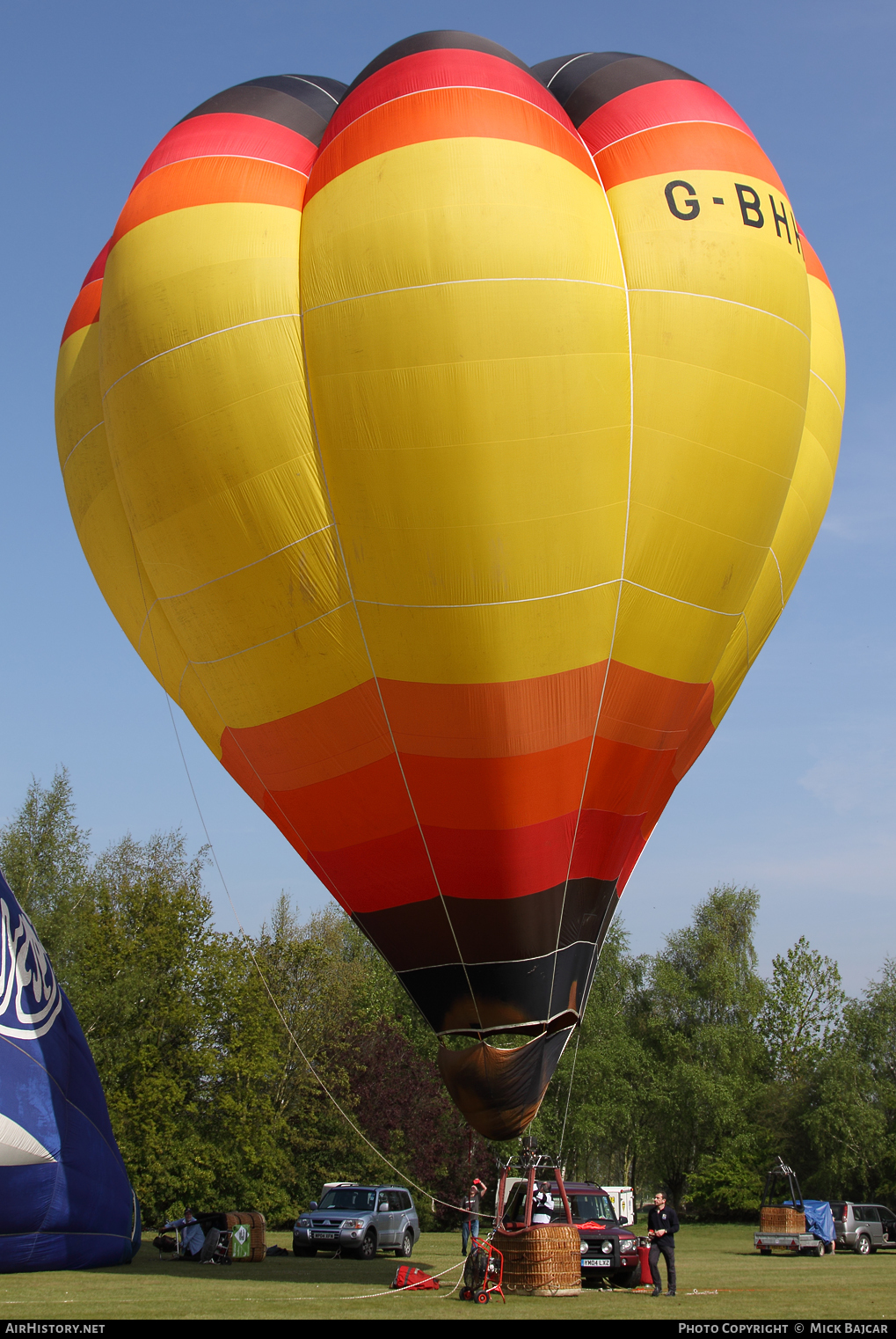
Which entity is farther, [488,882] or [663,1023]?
[663,1023]

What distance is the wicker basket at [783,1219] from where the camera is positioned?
838 inches

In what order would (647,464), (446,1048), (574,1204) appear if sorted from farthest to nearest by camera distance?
(574,1204)
(446,1048)
(647,464)

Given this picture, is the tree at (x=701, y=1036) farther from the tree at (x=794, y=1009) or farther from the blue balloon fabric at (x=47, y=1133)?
the blue balloon fabric at (x=47, y=1133)

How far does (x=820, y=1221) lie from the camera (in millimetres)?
21250

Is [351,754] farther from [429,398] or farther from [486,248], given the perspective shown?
[486,248]

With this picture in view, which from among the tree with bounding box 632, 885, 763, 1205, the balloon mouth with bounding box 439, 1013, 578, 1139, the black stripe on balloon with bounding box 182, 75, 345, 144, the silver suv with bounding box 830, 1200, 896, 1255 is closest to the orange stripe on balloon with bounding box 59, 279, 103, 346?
the black stripe on balloon with bounding box 182, 75, 345, 144

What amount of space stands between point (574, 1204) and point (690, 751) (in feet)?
22.5

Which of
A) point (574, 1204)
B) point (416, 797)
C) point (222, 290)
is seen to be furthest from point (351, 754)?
point (574, 1204)

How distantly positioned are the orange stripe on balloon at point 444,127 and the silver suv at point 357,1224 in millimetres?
14749

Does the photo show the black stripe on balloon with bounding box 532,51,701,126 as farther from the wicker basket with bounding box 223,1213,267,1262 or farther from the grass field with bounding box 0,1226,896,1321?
the wicker basket with bounding box 223,1213,267,1262

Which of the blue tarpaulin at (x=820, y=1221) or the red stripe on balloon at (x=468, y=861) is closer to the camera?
the red stripe on balloon at (x=468, y=861)

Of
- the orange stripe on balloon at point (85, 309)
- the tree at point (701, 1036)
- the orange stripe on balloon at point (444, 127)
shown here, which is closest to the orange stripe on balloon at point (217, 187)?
the orange stripe on balloon at point (444, 127)

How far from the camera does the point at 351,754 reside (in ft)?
32.5

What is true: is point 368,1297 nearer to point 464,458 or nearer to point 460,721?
point 460,721
